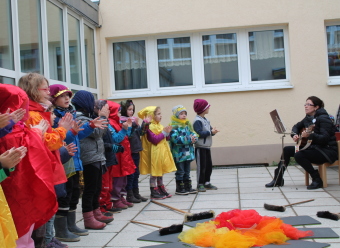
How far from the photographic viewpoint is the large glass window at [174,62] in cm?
1106

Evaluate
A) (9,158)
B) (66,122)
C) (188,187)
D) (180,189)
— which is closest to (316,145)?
(188,187)

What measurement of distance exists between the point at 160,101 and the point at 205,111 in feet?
10.3

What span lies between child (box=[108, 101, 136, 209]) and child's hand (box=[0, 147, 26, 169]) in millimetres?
3110

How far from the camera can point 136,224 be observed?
5430 mm

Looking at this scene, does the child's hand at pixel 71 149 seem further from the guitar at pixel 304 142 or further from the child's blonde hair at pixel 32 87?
the guitar at pixel 304 142

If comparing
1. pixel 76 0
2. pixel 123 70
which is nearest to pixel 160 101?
pixel 123 70

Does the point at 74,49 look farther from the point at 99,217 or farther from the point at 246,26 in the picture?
the point at 99,217

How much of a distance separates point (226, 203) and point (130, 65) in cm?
569

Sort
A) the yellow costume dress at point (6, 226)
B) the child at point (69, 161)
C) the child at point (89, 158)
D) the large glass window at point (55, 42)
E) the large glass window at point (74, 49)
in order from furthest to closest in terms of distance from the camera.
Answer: the large glass window at point (74, 49) < the large glass window at point (55, 42) < the child at point (89, 158) < the child at point (69, 161) < the yellow costume dress at point (6, 226)

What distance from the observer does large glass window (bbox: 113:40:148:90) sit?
11219 mm

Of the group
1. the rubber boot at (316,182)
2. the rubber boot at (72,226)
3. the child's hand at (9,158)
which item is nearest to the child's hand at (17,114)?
the child's hand at (9,158)

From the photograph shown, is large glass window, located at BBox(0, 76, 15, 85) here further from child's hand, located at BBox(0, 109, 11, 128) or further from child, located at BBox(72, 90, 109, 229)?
child's hand, located at BBox(0, 109, 11, 128)

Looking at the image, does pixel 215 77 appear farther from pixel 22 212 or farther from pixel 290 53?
pixel 22 212

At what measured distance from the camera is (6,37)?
6598 mm
